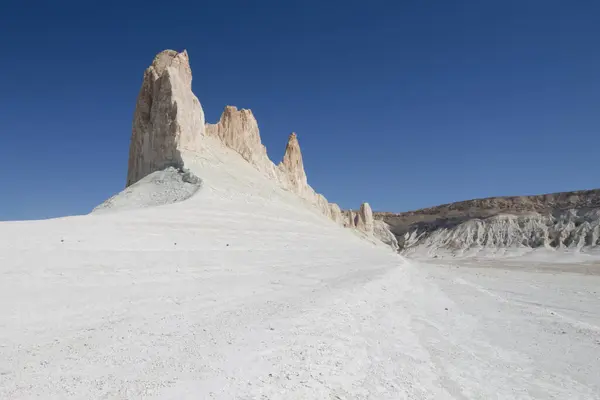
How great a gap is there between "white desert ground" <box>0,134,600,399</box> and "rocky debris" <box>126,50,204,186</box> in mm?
13223

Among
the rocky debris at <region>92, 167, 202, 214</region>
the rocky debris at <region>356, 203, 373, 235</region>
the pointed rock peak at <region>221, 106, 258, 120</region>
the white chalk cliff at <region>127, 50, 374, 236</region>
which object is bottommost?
the rocky debris at <region>92, 167, 202, 214</region>

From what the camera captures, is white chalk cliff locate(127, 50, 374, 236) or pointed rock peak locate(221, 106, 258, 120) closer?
white chalk cliff locate(127, 50, 374, 236)

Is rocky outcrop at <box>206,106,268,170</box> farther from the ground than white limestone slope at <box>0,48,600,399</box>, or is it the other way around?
rocky outcrop at <box>206,106,268,170</box>

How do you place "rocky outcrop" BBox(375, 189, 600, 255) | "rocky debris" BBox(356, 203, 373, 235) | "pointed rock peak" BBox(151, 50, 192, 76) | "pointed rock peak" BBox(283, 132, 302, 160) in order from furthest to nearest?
1. "rocky debris" BBox(356, 203, 373, 235)
2. "rocky outcrop" BBox(375, 189, 600, 255)
3. "pointed rock peak" BBox(283, 132, 302, 160)
4. "pointed rock peak" BBox(151, 50, 192, 76)

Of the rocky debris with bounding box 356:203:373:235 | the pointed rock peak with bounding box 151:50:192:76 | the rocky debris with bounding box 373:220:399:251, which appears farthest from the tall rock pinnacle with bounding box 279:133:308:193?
the rocky debris with bounding box 373:220:399:251

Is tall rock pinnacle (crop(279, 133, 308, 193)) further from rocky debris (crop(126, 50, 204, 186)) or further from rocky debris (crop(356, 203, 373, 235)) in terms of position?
rocky debris (crop(356, 203, 373, 235))

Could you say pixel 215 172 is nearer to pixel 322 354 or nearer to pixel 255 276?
pixel 255 276

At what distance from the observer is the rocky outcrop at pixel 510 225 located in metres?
67.6

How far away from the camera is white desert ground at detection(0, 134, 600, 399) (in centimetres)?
424

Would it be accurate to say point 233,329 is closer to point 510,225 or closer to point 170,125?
point 170,125

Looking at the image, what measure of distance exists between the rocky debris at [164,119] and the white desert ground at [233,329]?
13223 mm

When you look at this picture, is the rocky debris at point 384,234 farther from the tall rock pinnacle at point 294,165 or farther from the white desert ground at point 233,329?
the white desert ground at point 233,329

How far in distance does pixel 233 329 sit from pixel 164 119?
23114 mm

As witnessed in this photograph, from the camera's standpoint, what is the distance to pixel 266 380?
428 cm
